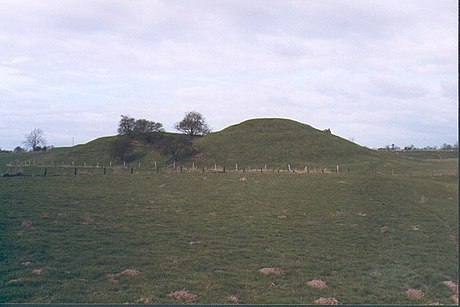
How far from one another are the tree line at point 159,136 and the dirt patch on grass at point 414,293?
245ft

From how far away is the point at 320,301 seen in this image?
11844mm

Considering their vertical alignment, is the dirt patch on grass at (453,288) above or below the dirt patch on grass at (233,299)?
above

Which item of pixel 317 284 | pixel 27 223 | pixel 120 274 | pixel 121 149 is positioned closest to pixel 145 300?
pixel 120 274

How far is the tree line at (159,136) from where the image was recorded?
88312 mm

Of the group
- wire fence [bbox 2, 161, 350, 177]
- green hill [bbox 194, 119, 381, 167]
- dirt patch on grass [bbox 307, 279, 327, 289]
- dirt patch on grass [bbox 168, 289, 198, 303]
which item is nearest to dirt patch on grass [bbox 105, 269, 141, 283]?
dirt patch on grass [bbox 168, 289, 198, 303]

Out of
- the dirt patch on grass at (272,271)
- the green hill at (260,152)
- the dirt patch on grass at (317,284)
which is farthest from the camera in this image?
the green hill at (260,152)

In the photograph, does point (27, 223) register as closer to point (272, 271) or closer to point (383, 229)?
point (272, 271)

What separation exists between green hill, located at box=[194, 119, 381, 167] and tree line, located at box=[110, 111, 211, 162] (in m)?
4.21

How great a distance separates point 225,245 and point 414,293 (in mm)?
8245

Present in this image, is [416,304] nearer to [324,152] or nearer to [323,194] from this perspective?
[323,194]

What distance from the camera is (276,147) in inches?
3529

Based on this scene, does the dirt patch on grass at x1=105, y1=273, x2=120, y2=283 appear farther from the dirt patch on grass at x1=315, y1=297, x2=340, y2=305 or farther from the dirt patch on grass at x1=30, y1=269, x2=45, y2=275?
the dirt patch on grass at x1=315, y1=297, x2=340, y2=305

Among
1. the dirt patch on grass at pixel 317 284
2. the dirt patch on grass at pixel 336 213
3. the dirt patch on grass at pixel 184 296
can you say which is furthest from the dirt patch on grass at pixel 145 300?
the dirt patch on grass at pixel 336 213

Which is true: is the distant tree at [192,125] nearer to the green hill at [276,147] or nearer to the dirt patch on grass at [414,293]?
the green hill at [276,147]
